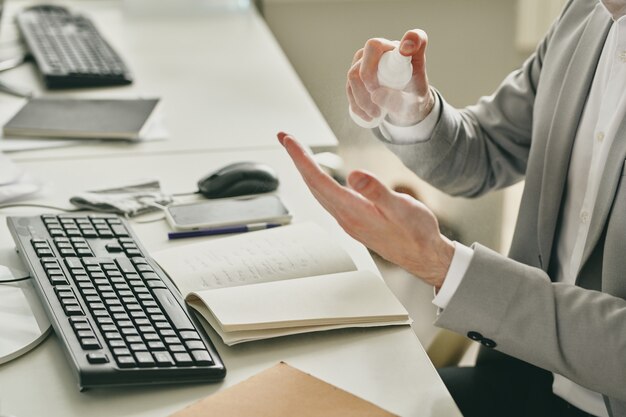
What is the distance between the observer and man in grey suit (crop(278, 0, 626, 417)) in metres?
0.93

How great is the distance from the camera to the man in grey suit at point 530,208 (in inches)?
36.5

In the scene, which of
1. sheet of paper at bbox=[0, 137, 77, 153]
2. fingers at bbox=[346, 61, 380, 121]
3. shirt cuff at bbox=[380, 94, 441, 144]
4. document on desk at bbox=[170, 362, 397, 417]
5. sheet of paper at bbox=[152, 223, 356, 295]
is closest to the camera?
document on desk at bbox=[170, 362, 397, 417]

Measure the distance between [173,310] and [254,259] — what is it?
0.57 ft

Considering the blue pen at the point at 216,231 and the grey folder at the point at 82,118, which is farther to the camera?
the grey folder at the point at 82,118

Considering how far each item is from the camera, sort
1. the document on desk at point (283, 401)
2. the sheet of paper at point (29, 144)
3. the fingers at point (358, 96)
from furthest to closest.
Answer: the sheet of paper at point (29, 144) < the fingers at point (358, 96) < the document on desk at point (283, 401)

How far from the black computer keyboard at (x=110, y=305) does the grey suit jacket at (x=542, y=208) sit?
28cm

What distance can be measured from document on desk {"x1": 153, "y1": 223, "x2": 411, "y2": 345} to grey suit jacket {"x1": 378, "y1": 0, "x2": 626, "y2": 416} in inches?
4.0

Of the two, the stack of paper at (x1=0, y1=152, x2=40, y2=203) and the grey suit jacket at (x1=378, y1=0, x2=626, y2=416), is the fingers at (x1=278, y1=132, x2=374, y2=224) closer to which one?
the grey suit jacket at (x1=378, y1=0, x2=626, y2=416)

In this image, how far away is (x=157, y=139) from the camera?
1.60m

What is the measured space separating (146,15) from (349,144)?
127 cm

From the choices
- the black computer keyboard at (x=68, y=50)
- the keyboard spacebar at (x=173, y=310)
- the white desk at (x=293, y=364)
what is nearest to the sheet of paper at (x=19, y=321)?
the white desk at (x=293, y=364)

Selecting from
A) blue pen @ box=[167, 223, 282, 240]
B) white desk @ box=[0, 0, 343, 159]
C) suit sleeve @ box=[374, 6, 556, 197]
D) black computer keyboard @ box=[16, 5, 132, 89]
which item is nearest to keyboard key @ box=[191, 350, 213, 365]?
blue pen @ box=[167, 223, 282, 240]

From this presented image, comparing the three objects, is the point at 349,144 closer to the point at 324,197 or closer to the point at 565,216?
the point at 565,216

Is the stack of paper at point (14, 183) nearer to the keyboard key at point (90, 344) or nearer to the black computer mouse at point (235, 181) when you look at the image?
the black computer mouse at point (235, 181)
